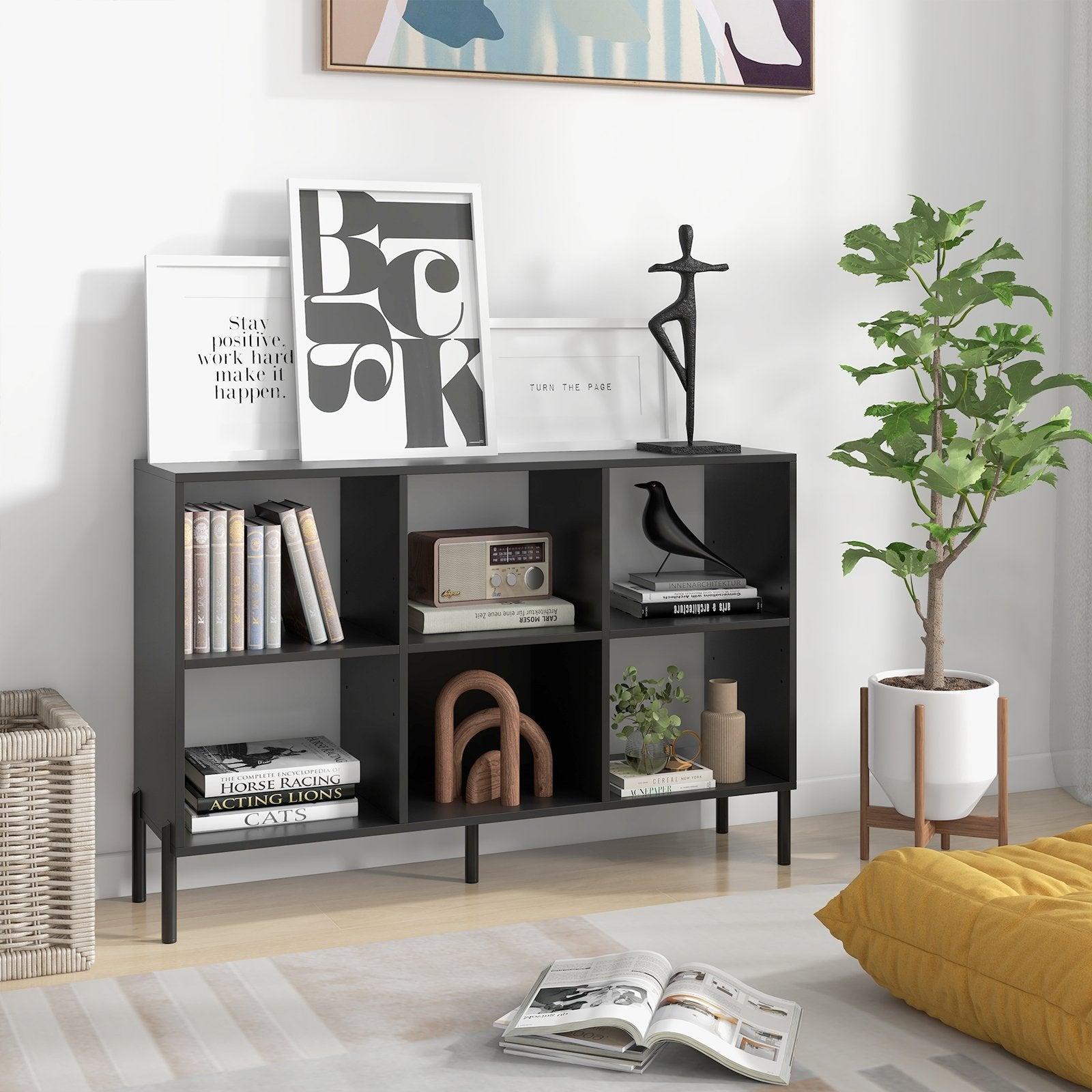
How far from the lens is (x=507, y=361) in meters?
3.15

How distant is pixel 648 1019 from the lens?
2135mm

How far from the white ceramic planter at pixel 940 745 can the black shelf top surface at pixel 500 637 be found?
27.1 inches

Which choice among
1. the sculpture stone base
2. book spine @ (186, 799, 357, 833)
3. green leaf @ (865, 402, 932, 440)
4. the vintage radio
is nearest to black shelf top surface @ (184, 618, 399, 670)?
the vintage radio

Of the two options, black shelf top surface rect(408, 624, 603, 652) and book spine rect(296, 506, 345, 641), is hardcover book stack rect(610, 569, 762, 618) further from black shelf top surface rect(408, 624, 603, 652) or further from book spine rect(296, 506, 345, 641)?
book spine rect(296, 506, 345, 641)

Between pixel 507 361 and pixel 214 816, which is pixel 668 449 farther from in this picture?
pixel 214 816

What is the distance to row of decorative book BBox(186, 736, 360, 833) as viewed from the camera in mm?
2777

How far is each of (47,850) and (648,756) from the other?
120 centimetres

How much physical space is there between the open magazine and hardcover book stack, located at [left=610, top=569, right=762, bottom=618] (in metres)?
0.95

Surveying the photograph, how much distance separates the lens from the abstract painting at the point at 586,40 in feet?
9.90

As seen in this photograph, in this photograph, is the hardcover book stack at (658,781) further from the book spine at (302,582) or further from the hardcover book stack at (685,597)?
the book spine at (302,582)

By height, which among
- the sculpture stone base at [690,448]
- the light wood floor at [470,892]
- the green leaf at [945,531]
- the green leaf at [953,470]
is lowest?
the light wood floor at [470,892]

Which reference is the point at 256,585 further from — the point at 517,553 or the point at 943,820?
the point at 943,820

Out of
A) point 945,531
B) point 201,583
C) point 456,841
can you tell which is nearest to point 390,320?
point 201,583

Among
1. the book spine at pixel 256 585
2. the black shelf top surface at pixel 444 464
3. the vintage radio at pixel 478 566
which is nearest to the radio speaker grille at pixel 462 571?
the vintage radio at pixel 478 566
